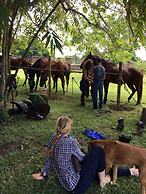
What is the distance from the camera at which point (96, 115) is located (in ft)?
29.4

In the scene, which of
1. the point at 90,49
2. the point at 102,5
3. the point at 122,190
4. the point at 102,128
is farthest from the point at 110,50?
the point at 122,190

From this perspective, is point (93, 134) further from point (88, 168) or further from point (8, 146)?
point (88, 168)

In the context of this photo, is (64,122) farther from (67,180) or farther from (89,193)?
(89,193)

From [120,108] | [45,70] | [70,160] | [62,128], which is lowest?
[120,108]

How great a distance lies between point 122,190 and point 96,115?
180 inches

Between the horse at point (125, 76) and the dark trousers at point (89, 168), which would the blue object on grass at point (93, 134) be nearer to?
the dark trousers at point (89, 168)

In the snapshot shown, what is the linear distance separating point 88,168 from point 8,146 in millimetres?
2369

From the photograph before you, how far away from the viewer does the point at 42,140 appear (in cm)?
645

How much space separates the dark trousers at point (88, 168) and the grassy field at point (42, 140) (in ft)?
1.13

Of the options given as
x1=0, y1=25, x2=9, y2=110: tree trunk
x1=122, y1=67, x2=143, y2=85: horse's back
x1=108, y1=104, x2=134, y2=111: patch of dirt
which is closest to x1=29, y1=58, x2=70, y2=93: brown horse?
x1=122, y1=67, x2=143, y2=85: horse's back

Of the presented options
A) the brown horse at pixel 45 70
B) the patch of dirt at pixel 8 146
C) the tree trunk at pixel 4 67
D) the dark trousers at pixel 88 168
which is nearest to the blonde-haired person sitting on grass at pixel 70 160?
the dark trousers at pixel 88 168

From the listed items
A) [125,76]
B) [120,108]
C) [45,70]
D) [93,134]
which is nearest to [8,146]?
[93,134]

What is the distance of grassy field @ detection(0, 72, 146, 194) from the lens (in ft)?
14.6

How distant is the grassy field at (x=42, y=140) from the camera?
445cm
